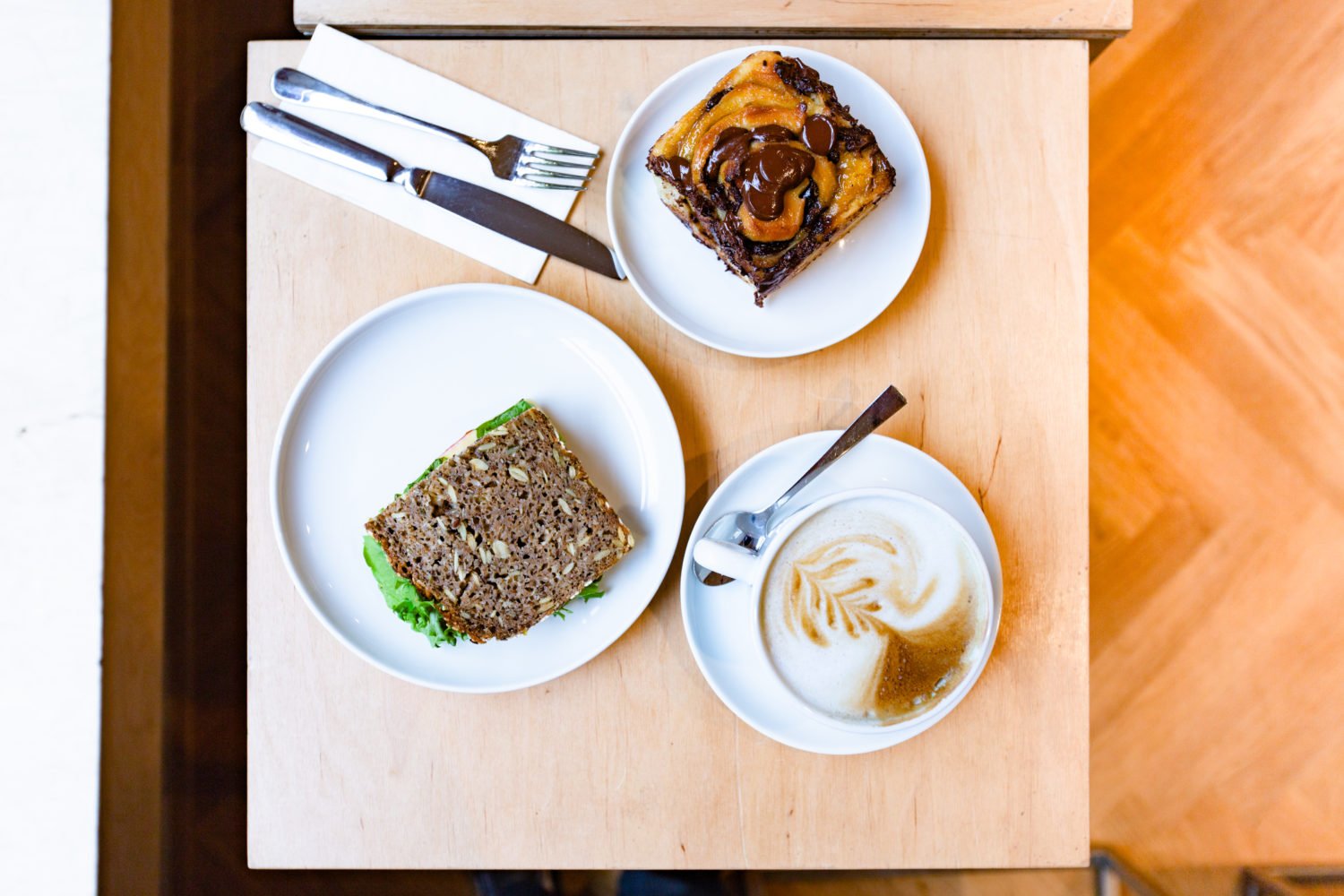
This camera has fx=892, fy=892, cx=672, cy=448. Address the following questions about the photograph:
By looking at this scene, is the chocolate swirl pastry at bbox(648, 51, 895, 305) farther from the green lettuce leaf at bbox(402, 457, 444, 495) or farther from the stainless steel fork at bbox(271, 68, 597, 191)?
the green lettuce leaf at bbox(402, 457, 444, 495)

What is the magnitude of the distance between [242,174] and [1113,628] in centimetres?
179

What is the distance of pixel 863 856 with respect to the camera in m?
1.17

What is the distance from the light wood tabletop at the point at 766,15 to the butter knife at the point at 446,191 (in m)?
0.14

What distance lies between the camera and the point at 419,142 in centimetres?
115

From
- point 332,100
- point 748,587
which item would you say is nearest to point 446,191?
point 332,100

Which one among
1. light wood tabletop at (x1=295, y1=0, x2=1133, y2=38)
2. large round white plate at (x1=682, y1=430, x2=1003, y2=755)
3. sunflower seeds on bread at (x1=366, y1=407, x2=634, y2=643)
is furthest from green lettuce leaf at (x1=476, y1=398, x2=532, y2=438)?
light wood tabletop at (x1=295, y1=0, x2=1133, y2=38)

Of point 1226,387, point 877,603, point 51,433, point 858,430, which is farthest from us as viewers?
point 1226,387

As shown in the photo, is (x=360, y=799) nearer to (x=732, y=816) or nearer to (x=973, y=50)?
(x=732, y=816)

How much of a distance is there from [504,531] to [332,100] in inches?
23.1

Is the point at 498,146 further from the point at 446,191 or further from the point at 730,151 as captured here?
the point at 730,151

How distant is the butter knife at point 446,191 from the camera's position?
3.69 ft

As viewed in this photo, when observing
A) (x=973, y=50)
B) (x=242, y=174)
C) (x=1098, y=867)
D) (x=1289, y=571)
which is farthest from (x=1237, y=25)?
(x=242, y=174)

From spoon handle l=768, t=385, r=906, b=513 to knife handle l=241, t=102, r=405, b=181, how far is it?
64 centimetres

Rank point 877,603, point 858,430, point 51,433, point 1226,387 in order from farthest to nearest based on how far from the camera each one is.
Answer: point 1226,387, point 51,433, point 858,430, point 877,603
